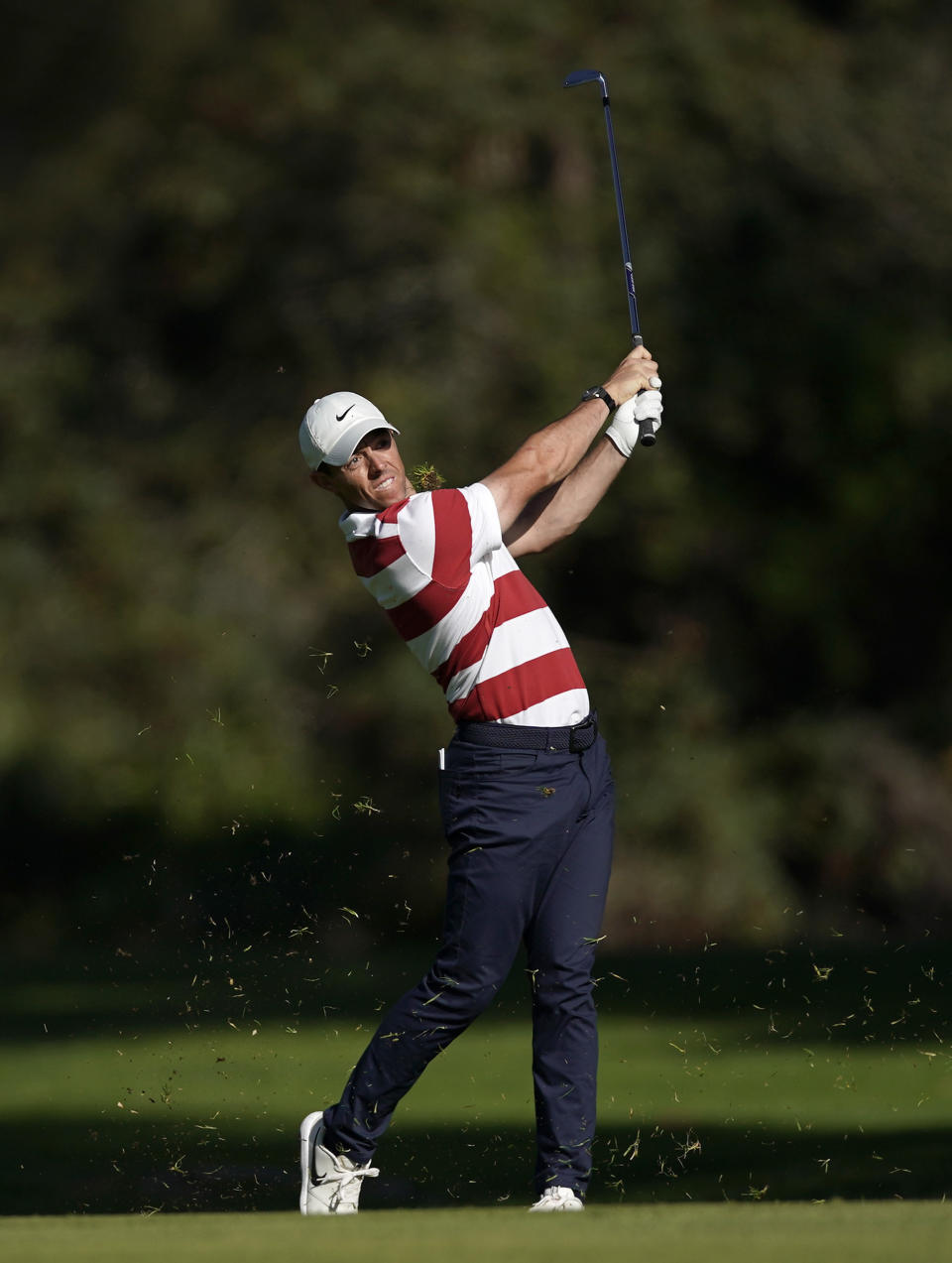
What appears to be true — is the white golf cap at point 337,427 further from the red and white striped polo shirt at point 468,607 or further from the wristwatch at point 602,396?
the wristwatch at point 602,396

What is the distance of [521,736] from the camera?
3934 millimetres

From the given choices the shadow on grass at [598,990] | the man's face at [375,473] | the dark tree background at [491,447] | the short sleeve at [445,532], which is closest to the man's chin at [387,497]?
the man's face at [375,473]

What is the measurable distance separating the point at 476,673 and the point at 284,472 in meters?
9.98

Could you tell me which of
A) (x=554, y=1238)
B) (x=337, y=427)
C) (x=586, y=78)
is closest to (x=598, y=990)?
(x=586, y=78)

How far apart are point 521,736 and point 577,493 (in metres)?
0.65

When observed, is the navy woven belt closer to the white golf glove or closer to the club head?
the white golf glove

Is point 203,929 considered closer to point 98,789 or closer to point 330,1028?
point 98,789

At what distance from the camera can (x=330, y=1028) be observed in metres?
7.78

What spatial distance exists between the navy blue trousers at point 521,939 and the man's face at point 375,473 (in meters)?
0.50

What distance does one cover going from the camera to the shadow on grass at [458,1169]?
4.44 metres

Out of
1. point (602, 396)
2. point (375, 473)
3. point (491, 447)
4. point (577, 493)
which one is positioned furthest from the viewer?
point (491, 447)

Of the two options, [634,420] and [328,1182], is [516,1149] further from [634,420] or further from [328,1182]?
[634,420]

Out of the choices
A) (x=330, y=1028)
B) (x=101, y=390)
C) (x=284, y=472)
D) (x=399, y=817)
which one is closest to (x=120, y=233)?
(x=101, y=390)

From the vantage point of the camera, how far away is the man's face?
399cm
